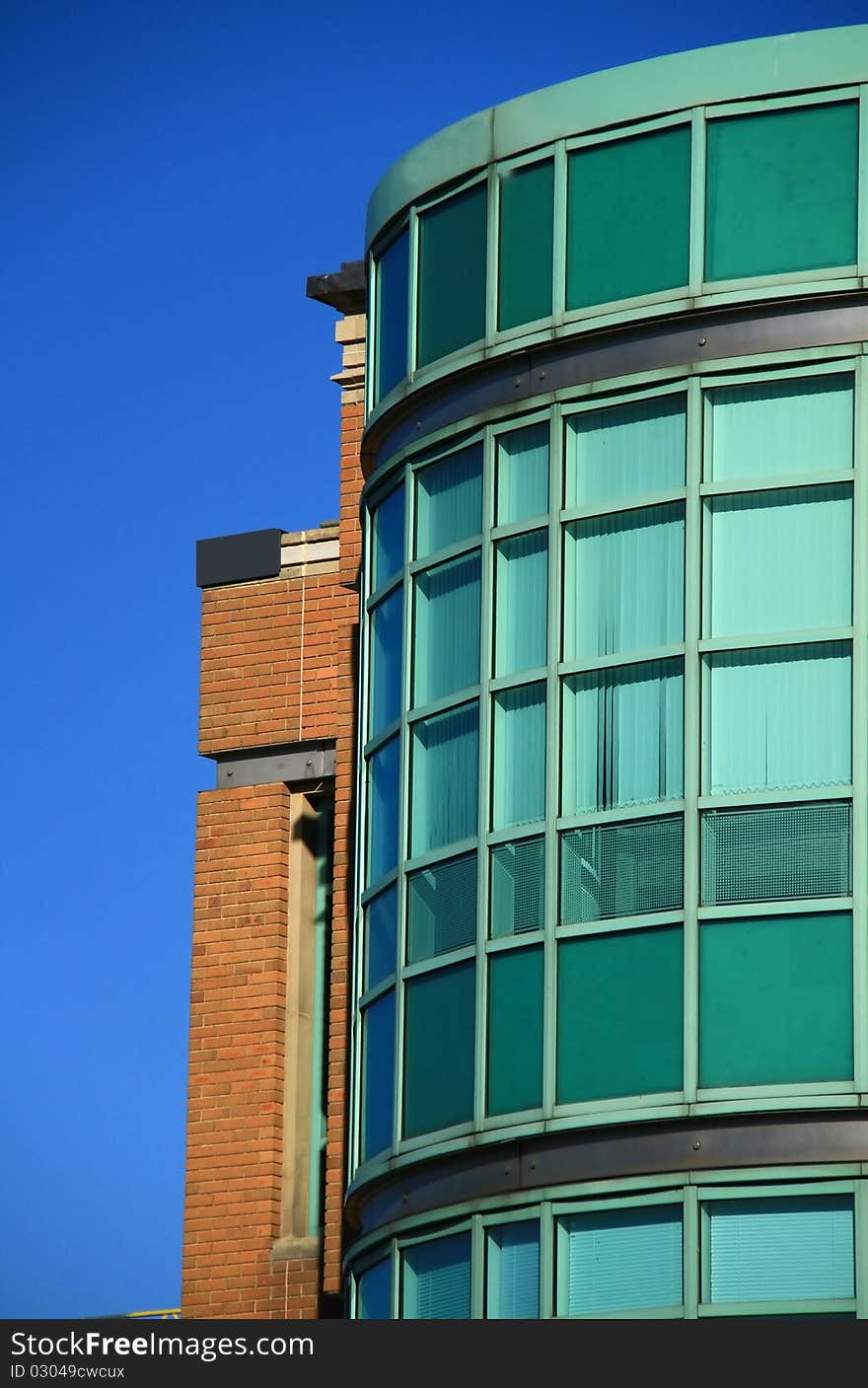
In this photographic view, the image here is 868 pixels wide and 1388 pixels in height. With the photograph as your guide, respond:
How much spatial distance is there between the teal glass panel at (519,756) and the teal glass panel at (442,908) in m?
0.42

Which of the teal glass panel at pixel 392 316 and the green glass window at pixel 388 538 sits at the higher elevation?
the teal glass panel at pixel 392 316

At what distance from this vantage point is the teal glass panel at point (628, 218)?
20.1 meters

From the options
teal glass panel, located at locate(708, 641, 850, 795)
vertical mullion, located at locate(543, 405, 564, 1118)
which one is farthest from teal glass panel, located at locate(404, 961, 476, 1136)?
teal glass panel, located at locate(708, 641, 850, 795)

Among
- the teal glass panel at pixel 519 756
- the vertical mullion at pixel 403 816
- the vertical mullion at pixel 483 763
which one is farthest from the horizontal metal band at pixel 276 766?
the teal glass panel at pixel 519 756

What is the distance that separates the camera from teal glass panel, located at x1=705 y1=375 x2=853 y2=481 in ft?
64.0

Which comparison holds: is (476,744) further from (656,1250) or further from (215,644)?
(215,644)

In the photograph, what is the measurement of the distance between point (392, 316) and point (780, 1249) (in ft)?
23.9

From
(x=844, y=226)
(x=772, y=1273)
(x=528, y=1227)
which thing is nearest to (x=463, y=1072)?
(x=528, y=1227)

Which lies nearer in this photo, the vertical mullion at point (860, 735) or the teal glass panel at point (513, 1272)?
the vertical mullion at point (860, 735)

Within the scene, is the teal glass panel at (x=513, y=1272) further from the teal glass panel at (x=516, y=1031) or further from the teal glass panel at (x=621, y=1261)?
the teal glass panel at (x=516, y=1031)

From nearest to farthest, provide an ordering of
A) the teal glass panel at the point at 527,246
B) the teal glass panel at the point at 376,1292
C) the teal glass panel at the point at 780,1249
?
the teal glass panel at the point at 780,1249 < the teal glass panel at the point at 376,1292 < the teal glass panel at the point at 527,246

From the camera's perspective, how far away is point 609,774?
770 inches

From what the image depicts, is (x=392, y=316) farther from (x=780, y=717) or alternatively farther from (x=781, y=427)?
(x=780, y=717)

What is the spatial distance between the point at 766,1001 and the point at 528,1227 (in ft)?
6.68
